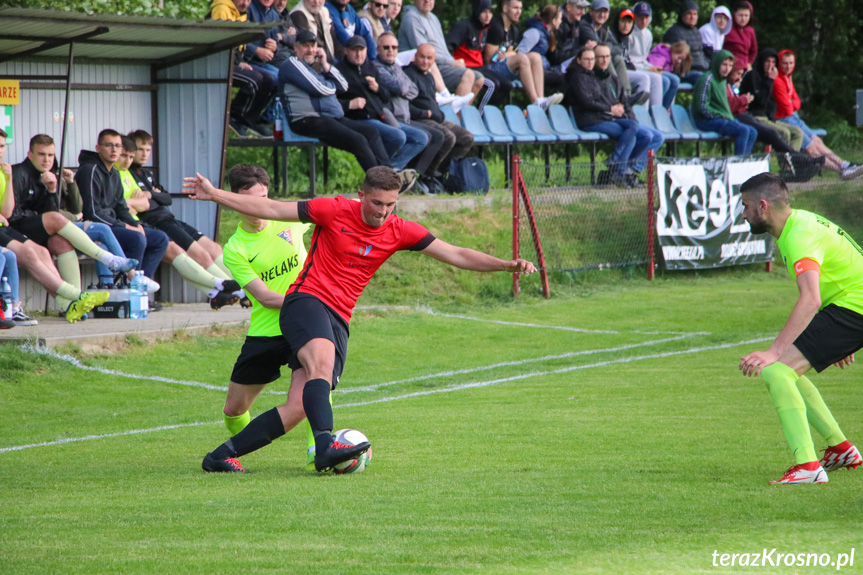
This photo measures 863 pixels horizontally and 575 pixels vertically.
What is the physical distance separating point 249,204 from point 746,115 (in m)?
18.8

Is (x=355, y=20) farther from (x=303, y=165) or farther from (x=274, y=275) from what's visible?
(x=274, y=275)

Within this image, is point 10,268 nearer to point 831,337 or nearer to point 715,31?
point 831,337

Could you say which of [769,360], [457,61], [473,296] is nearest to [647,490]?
[769,360]

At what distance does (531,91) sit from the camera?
20.8 m

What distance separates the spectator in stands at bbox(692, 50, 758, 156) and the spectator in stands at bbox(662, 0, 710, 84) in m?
1.13

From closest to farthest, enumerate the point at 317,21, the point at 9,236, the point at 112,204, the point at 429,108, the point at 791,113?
the point at 9,236
the point at 112,204
the point at 317,21
the point at 429,108
the point at 791,113

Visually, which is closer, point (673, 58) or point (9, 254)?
point (9, 254)

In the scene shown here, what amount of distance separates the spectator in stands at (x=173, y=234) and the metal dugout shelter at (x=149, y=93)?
84 centimetres

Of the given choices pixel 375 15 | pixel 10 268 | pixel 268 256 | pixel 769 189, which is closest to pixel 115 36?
pixel 10 268

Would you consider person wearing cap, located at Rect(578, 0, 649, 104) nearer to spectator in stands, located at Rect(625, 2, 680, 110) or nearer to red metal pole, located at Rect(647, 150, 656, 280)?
spectator in stands, located at Rect(625, 2, 680, 110)

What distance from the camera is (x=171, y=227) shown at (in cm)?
1410

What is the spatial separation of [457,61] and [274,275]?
13.0m

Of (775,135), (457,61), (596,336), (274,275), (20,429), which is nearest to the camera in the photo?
(274,275)

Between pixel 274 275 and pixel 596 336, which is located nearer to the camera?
pixel 274 275
